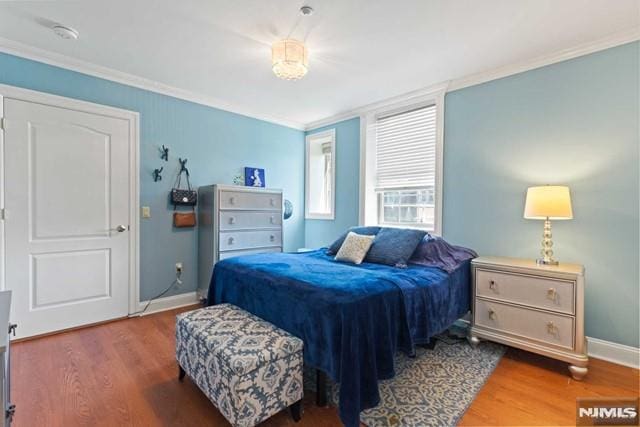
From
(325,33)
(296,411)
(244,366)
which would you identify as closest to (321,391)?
(296,411)

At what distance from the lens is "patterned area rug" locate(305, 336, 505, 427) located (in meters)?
1.66

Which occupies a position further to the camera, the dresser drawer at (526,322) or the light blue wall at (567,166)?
the light blue wall at (567,166)

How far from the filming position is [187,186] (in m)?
3.49

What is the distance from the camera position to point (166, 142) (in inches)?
131

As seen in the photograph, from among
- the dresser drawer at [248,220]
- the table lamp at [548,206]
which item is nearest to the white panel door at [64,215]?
the dresser drawer at [248,220]

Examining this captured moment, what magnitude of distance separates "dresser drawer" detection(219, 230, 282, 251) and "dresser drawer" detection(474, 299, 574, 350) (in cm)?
235

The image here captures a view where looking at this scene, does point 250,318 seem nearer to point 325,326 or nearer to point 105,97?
point 325,326

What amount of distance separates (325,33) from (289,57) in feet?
1.14

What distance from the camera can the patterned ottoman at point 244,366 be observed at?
1438 millimetres

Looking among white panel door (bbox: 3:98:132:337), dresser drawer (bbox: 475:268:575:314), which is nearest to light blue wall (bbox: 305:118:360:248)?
dresser drawer (bbox: 475:268:575:314)

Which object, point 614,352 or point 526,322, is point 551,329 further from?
point 614,352

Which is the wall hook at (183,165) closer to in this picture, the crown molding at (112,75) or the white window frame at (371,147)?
the crown molding at (112,75)

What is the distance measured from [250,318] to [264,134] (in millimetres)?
2911

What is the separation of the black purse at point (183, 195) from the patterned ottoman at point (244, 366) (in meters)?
1.85
